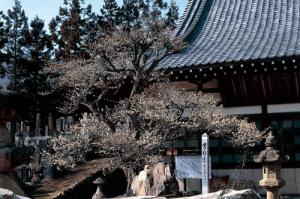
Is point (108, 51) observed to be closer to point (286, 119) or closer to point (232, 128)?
point (232, 128)

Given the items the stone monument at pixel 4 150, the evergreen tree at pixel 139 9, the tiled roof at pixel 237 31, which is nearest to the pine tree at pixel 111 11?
the evergreen tree at pixel 139 9

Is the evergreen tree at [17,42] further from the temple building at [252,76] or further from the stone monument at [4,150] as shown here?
the stone monument at [4,150]

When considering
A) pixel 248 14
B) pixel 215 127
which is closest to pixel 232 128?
pixel 215 127

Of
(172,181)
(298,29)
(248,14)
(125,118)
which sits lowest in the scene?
(172,181)

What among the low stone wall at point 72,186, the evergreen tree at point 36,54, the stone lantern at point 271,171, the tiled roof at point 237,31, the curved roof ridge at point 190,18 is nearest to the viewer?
the stone lantern at point 271,171

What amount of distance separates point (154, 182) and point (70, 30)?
13723 millimetres

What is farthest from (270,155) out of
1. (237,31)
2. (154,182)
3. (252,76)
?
(237,31)

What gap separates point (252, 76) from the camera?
12492mm

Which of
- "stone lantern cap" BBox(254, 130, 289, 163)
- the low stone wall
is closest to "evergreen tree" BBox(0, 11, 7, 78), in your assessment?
the low stone wall

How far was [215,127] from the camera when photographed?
10.5 m

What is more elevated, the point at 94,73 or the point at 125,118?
the point at 94,73

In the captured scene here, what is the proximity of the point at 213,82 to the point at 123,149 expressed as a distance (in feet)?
14.2

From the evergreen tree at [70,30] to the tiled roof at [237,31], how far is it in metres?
7.73

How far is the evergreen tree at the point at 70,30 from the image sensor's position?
73.3 feet
